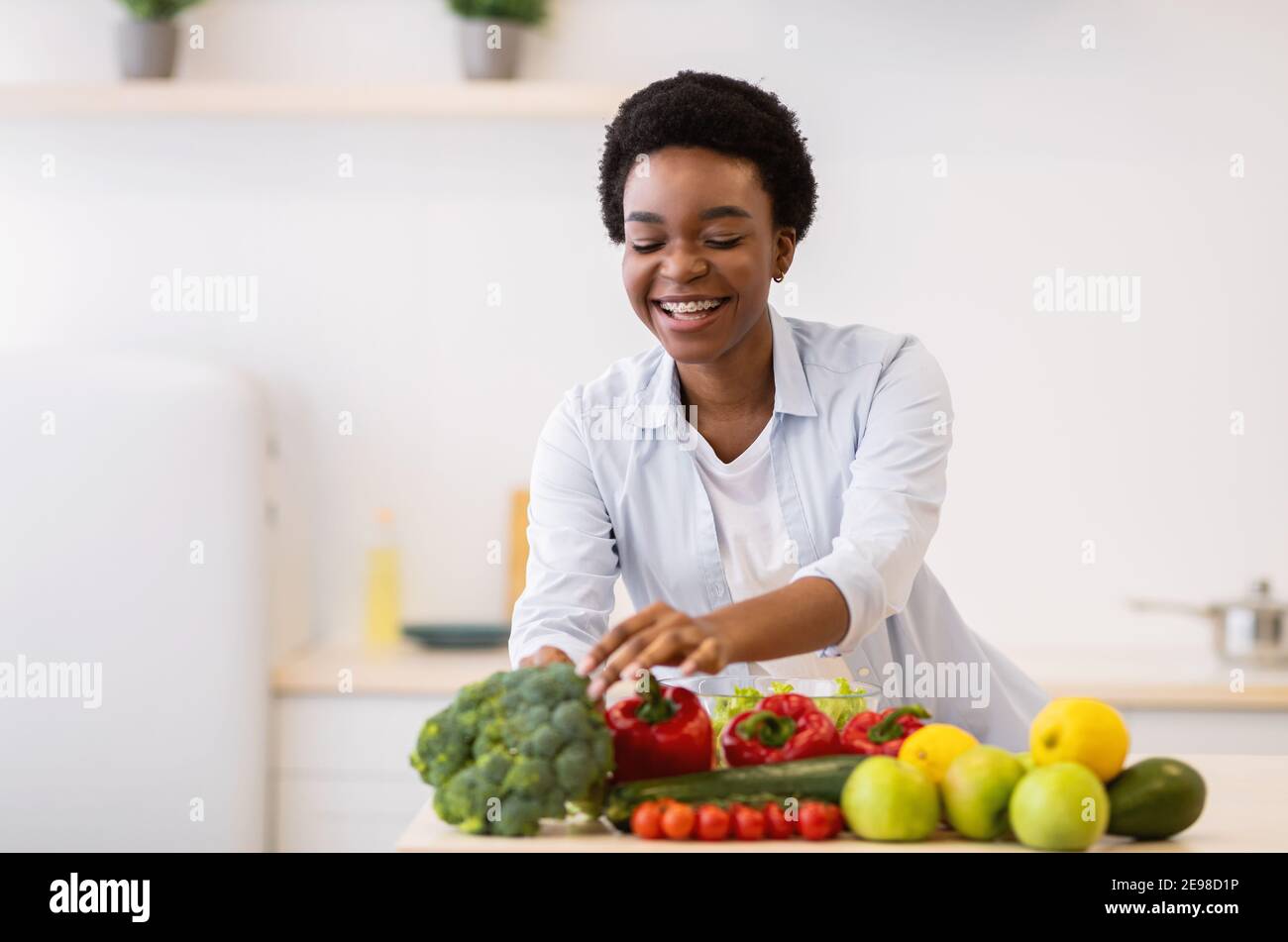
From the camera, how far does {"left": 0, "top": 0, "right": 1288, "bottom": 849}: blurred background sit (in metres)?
2.77

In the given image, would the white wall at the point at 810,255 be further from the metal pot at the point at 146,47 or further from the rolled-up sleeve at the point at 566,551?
the rolled-up sleeve at the point at 566,551

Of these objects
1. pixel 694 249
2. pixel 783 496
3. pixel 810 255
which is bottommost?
pixel 783 496

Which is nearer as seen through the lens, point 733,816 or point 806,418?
point 733,816

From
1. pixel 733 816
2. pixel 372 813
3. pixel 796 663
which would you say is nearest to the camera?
pixel 733 816

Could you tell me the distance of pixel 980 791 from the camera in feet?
3.46

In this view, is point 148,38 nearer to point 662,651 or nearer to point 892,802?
point 662,651

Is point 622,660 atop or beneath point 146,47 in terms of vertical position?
beneath

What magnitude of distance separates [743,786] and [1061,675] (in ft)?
5.59

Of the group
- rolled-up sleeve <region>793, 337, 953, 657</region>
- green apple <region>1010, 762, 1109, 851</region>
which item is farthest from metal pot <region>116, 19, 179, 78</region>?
green apple <region>1010, 762, 1109, 851</region>

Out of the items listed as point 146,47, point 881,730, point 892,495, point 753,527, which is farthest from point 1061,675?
point 146,47
